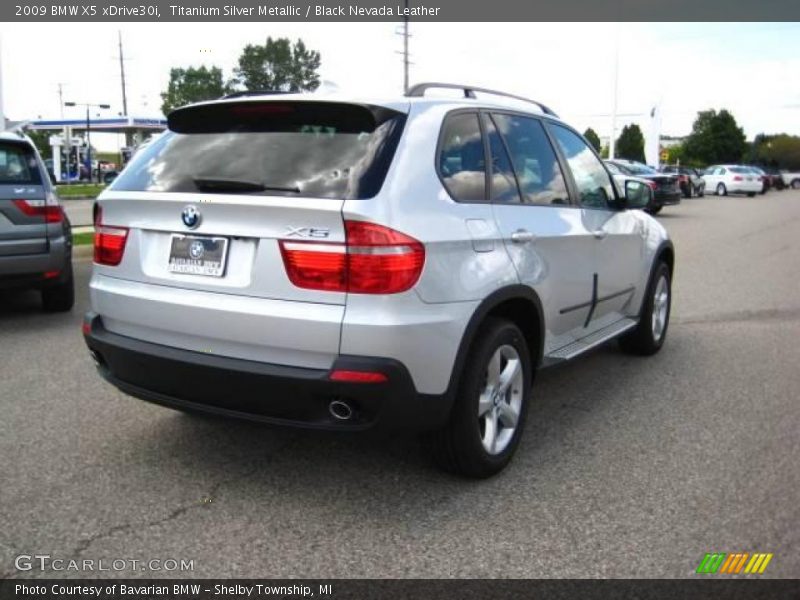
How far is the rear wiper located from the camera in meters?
3.17

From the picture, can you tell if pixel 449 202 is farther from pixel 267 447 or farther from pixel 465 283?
pixel 267 447

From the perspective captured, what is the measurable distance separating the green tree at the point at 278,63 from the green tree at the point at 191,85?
9.00 feet

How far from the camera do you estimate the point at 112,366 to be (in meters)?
3.59

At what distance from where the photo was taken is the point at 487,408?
3.61 meters

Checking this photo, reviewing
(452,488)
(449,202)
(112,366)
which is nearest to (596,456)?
(452,488)

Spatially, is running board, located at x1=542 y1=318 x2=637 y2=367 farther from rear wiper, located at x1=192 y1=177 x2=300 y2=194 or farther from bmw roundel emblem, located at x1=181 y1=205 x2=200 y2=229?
bmw roundel emblem, located at x1=181 y1=205 x2=200 y2=229

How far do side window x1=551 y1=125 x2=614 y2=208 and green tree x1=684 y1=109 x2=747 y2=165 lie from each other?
106 m

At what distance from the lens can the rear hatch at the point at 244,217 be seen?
3062mm

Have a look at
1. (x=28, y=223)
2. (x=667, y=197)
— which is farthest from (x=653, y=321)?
(x=667, y=197)

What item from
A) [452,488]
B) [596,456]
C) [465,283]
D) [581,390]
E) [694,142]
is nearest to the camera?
[465,283]

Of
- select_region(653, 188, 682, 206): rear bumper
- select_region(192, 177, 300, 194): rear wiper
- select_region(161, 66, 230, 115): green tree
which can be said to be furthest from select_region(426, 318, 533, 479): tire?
select_region(161, 66, 230, 115): green tree

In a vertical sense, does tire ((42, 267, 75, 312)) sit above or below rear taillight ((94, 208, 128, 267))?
below

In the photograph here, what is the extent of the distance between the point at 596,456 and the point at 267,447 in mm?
1717

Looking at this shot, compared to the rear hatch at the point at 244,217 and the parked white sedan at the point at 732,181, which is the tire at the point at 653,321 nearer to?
the rear hatch at the point at 244,217
